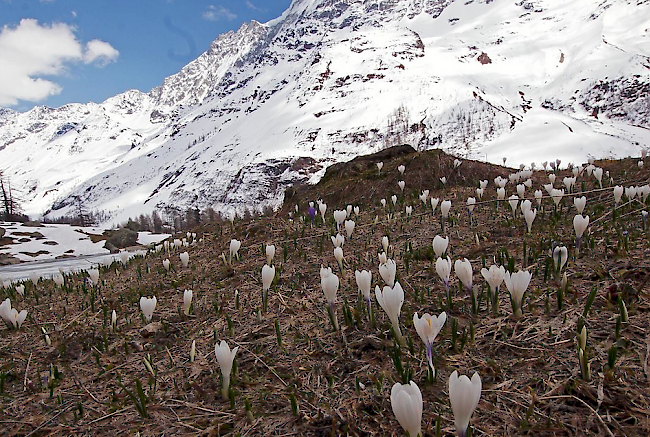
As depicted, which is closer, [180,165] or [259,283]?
[259,283]

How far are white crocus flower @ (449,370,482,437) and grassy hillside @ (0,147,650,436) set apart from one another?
0.44ft

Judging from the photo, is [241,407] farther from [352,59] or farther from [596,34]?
[352,59]

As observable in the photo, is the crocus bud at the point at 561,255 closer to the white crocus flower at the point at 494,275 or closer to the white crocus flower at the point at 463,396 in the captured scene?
the white crocus flower at the point at 494,275

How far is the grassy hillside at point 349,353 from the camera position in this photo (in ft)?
5.01

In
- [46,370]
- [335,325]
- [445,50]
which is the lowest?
[46,370]

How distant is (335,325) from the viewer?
224 centimetres

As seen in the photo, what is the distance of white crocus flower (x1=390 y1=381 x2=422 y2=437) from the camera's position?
1204 mm

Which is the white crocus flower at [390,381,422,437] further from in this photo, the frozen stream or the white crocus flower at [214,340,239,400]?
the frozen stream

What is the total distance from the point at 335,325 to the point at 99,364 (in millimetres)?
1481

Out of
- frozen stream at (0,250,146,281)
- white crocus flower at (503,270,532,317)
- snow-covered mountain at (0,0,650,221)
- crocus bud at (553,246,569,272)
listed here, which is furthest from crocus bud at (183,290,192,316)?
snow-covered mountain at (0,0,650,221)

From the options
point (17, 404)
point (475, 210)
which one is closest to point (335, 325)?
point (17, 404)

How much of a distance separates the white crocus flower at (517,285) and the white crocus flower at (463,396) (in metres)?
0.97

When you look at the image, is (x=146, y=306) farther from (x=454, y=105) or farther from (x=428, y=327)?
(x=454, y=105)

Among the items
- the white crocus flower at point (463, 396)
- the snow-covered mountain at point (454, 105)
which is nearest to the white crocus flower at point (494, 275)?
the white crocus flower at point (463, 396)
